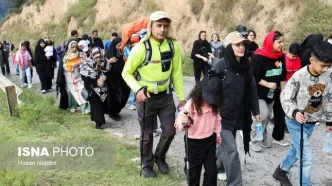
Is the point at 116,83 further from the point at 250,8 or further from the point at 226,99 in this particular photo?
the point at 250,8

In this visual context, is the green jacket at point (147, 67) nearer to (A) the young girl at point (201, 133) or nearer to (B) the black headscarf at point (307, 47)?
(A) the young girl at point (201, 133)

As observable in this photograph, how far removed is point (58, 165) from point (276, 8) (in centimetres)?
1269

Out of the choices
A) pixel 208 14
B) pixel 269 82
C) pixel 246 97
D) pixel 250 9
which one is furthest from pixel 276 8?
pixel 246 97

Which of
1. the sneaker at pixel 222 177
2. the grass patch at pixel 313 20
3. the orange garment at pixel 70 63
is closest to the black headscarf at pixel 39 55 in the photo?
the orange garment at pixel 70 63

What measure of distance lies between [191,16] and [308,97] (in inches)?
668

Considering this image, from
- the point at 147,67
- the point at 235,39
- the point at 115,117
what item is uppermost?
the point at 235,39

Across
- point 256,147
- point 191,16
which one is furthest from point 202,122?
point 191,16

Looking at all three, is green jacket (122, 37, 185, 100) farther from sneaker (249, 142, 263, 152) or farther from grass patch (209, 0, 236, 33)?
grass patch (209, 0, 236, 33)

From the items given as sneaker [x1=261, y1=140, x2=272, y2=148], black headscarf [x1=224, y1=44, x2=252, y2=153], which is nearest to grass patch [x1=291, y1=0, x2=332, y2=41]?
sneaker [x1=261, y1=140, x2=272, y2=148]

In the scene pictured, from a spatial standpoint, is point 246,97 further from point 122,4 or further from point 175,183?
point 122,4

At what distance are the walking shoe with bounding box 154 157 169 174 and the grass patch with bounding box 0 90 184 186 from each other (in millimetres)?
72

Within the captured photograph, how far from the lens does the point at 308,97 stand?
4.41 metres

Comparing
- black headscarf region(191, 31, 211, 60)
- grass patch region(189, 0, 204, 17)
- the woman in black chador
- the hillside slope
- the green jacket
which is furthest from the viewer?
grass patch region(189, 0, 204, 17)

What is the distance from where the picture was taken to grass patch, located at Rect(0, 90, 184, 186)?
5.11 meters
